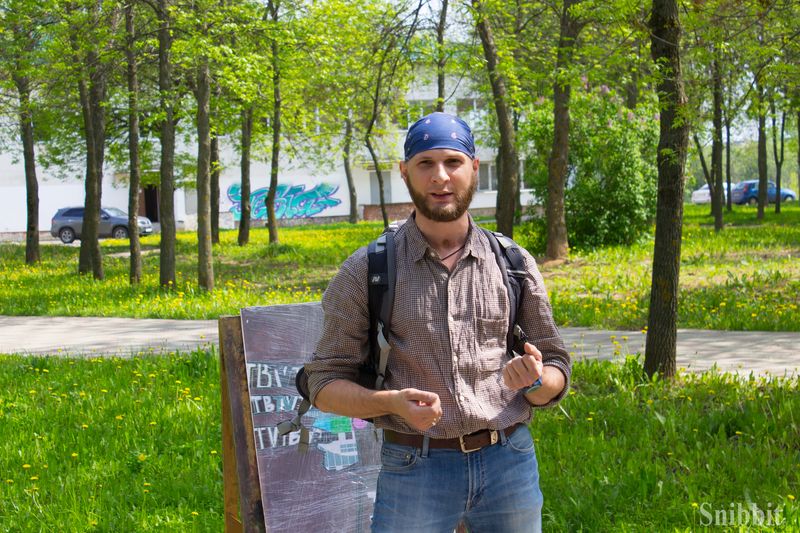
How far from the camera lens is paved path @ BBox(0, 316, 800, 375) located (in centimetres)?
854

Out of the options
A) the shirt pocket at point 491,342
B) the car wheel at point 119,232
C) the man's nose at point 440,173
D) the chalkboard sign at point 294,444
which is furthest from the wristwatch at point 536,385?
the car wheel at point 119,232

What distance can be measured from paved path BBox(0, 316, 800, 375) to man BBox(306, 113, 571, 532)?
550cm

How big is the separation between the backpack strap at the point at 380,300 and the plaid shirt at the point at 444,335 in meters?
0.02

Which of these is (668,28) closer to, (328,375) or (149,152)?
(328,375)

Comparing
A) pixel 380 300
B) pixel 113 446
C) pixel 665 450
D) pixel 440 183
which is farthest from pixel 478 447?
pixel 113 446

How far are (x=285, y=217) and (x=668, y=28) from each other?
51062 millimetres

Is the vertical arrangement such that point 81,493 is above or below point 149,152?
below

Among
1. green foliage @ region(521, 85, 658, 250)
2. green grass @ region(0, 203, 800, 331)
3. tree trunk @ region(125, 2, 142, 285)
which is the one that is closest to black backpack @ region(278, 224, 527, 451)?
green grass @ region(0, 203, 800, 331)

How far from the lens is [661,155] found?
702 cm

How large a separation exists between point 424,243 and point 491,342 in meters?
0.35

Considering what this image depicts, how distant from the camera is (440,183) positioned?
105 inches

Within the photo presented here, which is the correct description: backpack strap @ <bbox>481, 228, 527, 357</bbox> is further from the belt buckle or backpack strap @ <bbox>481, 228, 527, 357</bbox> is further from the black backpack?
the belt buckle

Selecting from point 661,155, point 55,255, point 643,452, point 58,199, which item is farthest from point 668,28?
point 58,199

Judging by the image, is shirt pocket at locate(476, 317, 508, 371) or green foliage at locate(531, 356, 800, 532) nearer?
shirt pocket at locate(476, 317, 508, 371)
